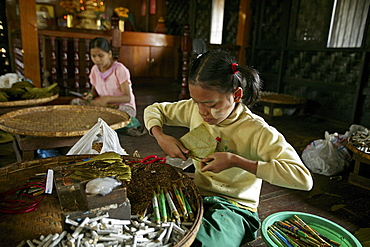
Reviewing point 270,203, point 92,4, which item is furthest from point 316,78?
point 92,4

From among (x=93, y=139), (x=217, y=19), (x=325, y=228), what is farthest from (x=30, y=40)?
(x=217, y=19)

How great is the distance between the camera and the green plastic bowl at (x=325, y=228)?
1301mm

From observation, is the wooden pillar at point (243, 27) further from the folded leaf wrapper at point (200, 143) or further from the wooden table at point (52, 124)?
the folded leaf wrapper at point (200, 143)

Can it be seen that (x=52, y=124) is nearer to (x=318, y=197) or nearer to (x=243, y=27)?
(x=318, y=197)

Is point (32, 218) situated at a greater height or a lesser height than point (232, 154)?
lesser

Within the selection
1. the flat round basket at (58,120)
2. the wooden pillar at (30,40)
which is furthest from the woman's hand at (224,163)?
the wooden pillar at (30,40)

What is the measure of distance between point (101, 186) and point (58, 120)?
146cm

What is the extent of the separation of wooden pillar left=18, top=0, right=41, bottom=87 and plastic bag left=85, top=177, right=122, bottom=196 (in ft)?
11.8

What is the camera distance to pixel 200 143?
48.8 inches

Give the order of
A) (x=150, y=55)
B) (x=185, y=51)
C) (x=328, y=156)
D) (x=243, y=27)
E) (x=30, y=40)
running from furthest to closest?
(x=150, y=55) → (x=243, y=27) → (x=185, y=51) → (x=30, y=40) → (x=328, y=156)

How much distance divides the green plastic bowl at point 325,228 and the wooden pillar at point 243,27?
491 centimetres

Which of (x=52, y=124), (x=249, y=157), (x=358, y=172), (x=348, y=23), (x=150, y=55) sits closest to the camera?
(x=249, y=157)

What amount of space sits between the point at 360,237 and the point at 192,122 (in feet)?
4.24

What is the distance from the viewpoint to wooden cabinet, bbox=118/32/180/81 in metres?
6.35
